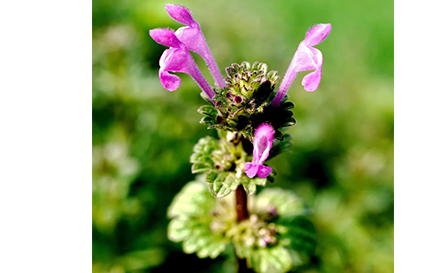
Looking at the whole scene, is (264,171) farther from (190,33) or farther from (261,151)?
(190,33)

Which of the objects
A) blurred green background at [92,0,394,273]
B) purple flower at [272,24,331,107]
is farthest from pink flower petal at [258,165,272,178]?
blurred green background at [92,0,394,273]

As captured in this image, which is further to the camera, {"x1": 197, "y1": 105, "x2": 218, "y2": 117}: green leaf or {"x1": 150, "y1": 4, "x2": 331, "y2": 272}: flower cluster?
{"x1": 197, "y1": 105, "x2": 218, "y2": 117}: green leaf

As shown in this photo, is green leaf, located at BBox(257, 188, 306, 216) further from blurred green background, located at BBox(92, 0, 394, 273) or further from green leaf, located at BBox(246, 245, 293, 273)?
blurred green background, located at BBox(92, 0, 394, 273)

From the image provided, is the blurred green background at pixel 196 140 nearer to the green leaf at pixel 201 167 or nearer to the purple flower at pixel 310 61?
the green leaf at pixel 201 167

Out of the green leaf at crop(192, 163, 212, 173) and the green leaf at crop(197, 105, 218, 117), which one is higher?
the green leaf at crop(197, 105, 218, 117)

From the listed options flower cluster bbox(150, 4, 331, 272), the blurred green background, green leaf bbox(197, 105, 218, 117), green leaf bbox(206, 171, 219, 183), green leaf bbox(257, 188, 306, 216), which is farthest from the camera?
the blurred green background

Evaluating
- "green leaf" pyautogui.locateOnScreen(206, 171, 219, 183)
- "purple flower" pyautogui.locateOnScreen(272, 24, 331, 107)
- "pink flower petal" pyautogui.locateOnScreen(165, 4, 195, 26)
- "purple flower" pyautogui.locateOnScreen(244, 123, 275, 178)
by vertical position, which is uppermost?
"pink flower petal" pyautogui.locateOnScreen(165, 4, 195, 26)

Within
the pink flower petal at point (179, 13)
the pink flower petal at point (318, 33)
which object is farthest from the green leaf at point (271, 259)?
the pink flower petal at point (179, 13)

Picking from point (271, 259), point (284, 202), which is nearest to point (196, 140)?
point (284, 202)
